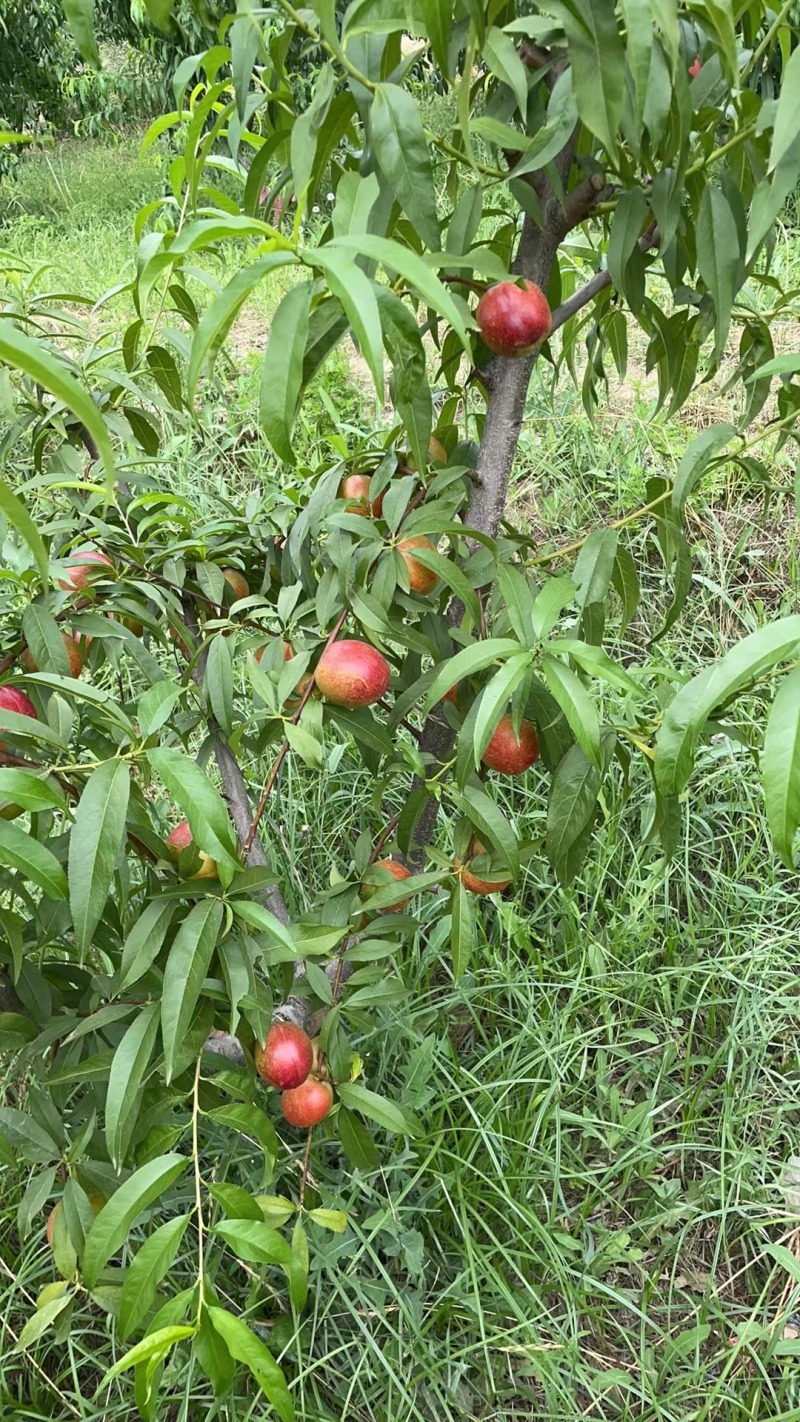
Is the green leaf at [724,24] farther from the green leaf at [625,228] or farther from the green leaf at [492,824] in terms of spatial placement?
the green leaf at [492,824]

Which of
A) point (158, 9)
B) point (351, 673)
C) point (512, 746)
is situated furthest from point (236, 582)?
point (158, 9)

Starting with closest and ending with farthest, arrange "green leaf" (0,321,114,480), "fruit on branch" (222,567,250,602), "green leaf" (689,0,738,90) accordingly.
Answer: "green leaf" (0,321,114,480), "green leaf" (689,0,738,90), "fruit on branch" (222,567,250,602)

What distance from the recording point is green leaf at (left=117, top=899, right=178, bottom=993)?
0.82 metres

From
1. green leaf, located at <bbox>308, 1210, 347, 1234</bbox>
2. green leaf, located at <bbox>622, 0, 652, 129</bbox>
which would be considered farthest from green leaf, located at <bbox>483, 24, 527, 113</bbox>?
green leaf, located at <bbox>308, 1210, 347, 1234</bbox>

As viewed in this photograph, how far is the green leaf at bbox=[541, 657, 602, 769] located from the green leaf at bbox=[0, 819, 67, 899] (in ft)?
1.15

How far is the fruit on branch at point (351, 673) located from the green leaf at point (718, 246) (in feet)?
1.22

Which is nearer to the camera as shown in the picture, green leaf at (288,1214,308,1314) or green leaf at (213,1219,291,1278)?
green leaf at (213,1219,291,1278)

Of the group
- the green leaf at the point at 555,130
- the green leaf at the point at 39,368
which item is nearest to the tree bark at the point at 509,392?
the green leaf at the point at 555,130

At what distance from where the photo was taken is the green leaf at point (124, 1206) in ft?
2.41

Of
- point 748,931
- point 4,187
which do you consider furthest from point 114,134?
point 748,931

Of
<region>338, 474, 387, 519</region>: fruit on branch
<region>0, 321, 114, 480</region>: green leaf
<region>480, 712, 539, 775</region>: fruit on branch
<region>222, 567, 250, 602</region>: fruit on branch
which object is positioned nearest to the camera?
<region>0, 321, 114, 480</region>: green leaf

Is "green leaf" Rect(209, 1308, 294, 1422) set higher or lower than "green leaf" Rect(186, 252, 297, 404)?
lower

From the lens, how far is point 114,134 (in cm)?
826

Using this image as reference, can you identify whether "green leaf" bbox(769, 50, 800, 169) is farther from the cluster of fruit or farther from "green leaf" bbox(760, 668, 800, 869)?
the cluster of fruit
